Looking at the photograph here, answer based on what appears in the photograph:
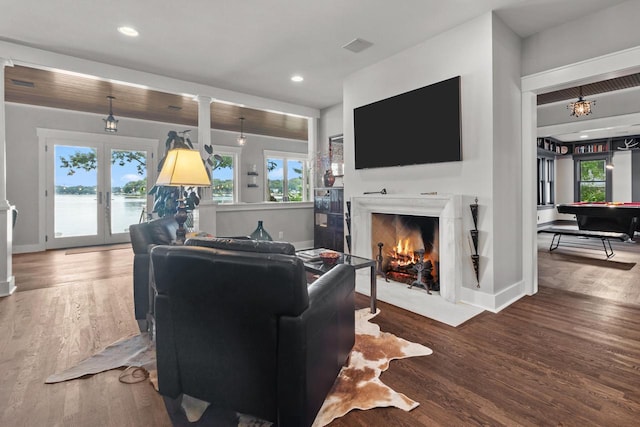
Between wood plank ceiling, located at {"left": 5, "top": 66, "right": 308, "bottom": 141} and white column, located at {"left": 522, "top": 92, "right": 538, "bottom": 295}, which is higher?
wood plank ceiling, located at {"left": 5, "top": 66, "right": 308, "bottom": 141}

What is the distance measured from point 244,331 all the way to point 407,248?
9.87ft

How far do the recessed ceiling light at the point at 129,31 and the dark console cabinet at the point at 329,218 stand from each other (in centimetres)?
327

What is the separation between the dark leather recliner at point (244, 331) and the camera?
1.39 m

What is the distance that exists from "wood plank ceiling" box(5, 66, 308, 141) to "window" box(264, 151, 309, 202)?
1.25 m

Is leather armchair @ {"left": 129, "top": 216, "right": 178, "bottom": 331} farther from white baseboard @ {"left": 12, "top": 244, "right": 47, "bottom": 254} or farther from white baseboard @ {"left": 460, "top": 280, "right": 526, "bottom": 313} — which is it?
white baseboard @ {"left": 12, "top": 244, "right": 47, "bottom": 254}

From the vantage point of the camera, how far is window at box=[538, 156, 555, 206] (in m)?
9.44

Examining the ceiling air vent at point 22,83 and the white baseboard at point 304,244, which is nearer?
the ceiling air vent at point 22,83

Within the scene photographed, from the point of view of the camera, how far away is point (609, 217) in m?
5.91

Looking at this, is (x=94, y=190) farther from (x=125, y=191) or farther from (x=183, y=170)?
(x=183, y=170)

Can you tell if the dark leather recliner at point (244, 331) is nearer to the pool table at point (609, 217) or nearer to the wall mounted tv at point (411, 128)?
the wall mounted tv at point (411, 128)

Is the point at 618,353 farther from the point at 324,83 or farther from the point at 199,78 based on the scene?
the point at 199,78

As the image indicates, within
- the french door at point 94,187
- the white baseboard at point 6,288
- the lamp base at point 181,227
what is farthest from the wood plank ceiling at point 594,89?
the french door at point 94,187

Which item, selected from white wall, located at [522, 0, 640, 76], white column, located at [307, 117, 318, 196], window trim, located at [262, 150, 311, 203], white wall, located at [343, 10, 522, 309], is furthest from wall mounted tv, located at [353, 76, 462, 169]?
window trim, located at [262, 150, 311, 203]

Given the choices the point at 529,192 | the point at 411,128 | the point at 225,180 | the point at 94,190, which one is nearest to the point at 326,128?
the point at 411,128
